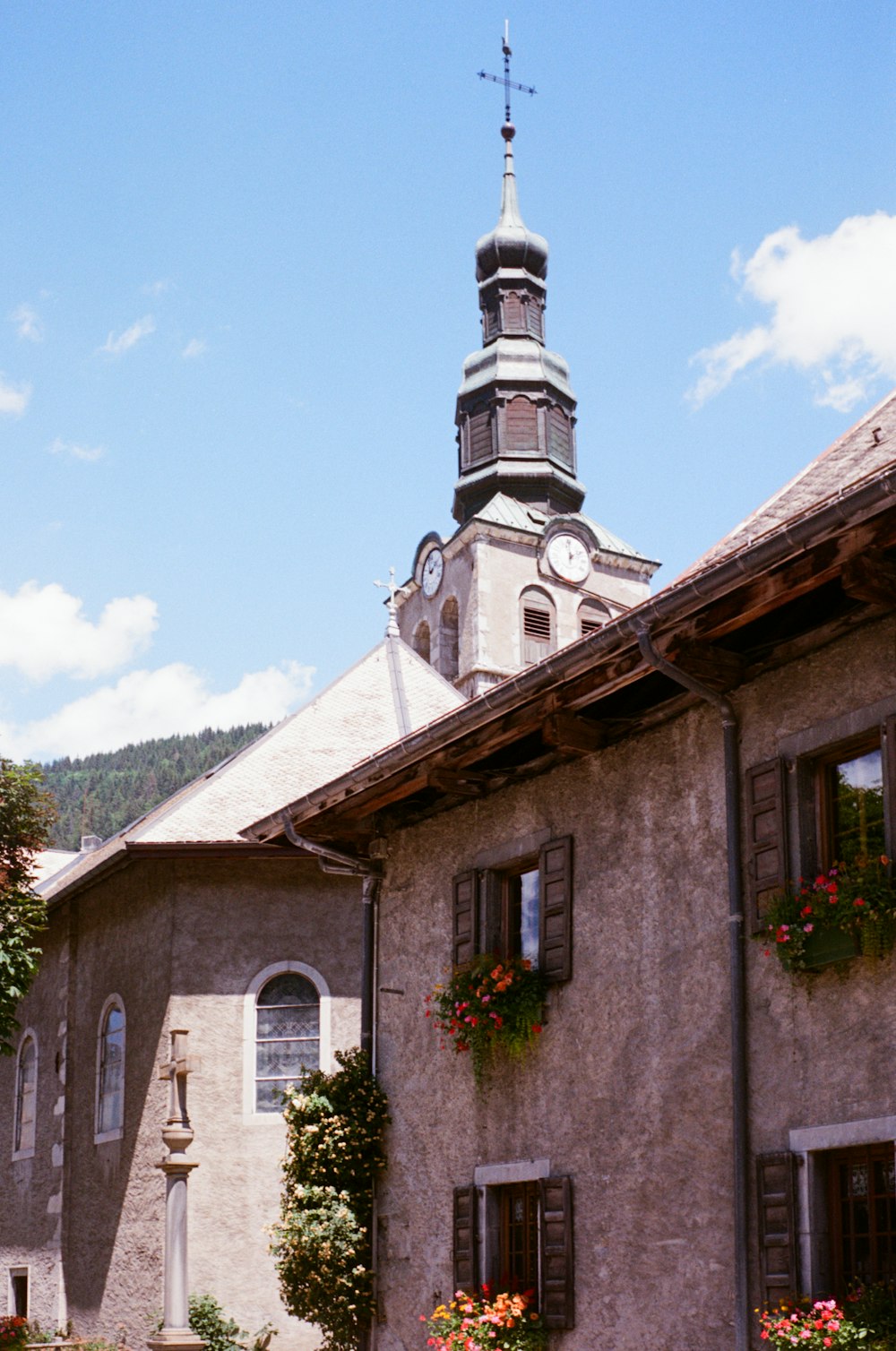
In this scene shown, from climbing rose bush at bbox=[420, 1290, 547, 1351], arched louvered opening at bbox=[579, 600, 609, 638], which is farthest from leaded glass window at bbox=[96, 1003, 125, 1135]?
arched louvered opening at bbox=[579, 600, 609, 638]

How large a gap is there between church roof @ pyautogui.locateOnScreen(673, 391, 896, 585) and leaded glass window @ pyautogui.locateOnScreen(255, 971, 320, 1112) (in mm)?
8833

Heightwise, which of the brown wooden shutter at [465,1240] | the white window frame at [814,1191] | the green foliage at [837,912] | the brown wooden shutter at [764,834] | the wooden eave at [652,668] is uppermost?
the wooden eave at [652,668]

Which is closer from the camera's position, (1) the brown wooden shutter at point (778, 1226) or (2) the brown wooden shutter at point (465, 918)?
(1) the brown wooden shutter at point (778, 1226)

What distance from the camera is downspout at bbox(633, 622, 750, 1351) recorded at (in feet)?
32.9

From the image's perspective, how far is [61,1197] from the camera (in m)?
21.4

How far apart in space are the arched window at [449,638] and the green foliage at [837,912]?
1765 inches

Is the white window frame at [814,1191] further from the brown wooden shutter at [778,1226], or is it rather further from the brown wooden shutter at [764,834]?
the brown wooden shutter at [764,834]

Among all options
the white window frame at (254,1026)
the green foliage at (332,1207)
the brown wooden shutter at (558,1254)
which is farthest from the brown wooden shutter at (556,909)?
the white window frame at (254,1026)

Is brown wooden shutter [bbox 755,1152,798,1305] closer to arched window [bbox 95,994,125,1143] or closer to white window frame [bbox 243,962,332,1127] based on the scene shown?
white window frame [bbox 243,962,332,1127]

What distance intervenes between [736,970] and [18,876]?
11.3 metres

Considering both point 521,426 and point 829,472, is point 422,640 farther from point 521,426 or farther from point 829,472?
point 829,472

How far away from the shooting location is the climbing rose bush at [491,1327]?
11.7m

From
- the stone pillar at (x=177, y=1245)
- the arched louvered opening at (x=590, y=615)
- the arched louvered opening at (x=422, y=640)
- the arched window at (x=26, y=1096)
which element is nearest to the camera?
the stone pillar at (x=177, y=1245)

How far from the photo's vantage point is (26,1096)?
23.8m
